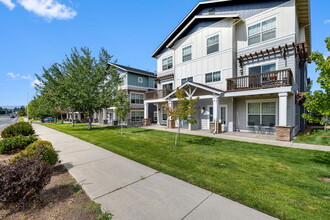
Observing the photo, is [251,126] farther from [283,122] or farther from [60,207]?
[60,207]

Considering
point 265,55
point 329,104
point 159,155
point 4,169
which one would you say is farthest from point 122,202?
point 265,55

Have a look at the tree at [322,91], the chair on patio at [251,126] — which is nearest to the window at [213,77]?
the chair on patio at [251,126]

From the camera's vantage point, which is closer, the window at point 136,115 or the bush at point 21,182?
the bush at point 21,182

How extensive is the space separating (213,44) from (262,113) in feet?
24.8

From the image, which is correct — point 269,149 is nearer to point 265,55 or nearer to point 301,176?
point 301,176

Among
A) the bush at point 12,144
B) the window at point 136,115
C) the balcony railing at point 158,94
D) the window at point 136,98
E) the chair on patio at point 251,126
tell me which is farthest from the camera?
the window at point 136,115

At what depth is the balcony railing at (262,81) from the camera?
30.6 ft

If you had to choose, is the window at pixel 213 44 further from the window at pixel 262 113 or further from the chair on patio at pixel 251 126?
the chair on patio at pixel 251 126

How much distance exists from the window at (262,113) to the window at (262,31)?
17.0 feet

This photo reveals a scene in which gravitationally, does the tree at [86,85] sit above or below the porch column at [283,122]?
above

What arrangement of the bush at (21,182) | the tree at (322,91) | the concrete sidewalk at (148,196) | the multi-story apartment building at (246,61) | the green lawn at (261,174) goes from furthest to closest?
the multi-story apartment building at (246,61) → the tree at (322,91) → the green lawn at (261,174) → the bush at (21,182) → the concrete sidewalk at (148,196)

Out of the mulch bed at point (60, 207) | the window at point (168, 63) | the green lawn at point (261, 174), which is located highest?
the window at point (168, 63)

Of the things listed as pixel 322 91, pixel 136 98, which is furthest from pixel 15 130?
pixel 322 91

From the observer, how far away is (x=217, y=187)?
145 inches
